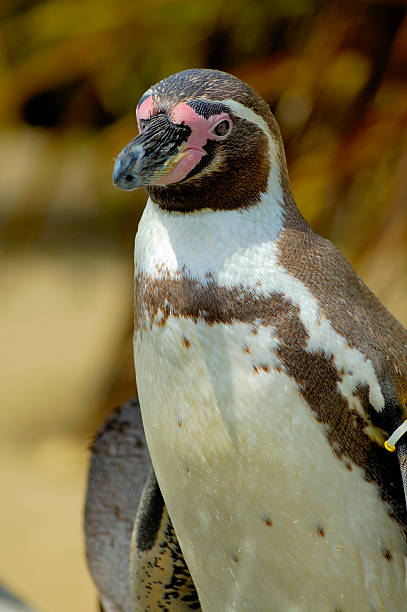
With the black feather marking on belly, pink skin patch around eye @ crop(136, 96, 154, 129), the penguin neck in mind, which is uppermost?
pink skin patch around eye @ crop(136, 96, 154, 129)

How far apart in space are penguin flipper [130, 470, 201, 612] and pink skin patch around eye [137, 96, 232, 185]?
40cm

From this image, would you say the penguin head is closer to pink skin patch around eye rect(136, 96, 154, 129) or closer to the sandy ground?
pink skin patch around eye rect(136, 96, 154, 129)

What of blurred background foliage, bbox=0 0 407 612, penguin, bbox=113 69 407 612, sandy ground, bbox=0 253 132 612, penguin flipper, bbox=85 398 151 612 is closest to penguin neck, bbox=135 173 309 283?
penguin, bbox=113 69 407 612

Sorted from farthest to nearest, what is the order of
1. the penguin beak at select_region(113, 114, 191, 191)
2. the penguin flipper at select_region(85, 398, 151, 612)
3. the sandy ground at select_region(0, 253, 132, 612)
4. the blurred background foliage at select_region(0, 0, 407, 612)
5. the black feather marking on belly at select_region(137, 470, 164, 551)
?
the sandy ground at select_region(0, 253, 132, 612) < the blurred background foliage at select_region(0, 0, 407, 612) < the penguin flipper at select_region(85, 398, 151, 612) < the black feather marking on belly at select_region(137, 470, 164, 551) < the penguin beak at select_region(113, 114, 191, 191)

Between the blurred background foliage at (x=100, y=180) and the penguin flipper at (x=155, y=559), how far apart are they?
3.10 ft

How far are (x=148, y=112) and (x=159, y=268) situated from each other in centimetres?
14

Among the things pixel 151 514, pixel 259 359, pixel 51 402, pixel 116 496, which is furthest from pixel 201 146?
pixel 51 402

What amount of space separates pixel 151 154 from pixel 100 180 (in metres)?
2.05

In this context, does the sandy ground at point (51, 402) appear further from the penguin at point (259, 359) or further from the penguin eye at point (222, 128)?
the penguin eye at point (222, 128)

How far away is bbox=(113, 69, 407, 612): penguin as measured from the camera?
804mm

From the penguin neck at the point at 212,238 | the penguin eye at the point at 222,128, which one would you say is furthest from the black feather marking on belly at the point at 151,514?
the penguin eye at the point at 222,128

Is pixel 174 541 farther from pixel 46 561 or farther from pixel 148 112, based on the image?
pixel 46 561

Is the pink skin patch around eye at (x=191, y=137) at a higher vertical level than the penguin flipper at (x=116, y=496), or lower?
higher

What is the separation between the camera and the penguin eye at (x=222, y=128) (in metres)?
0.79
